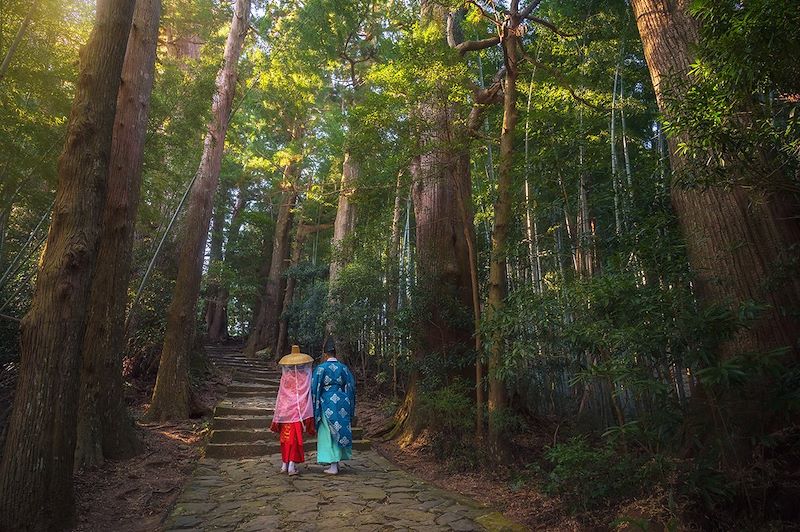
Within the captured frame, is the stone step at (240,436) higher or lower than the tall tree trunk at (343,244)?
lower

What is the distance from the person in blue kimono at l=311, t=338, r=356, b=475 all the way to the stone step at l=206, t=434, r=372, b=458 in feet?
3.96

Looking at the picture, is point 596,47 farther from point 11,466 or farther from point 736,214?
point 11,466

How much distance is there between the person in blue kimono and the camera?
15.7 feet

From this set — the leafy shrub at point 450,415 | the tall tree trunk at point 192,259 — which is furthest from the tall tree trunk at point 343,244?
the leafy shrub at point 450,415

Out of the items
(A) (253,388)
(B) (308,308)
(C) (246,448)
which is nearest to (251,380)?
(A) (253,388)

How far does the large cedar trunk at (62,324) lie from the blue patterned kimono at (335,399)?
2.21m

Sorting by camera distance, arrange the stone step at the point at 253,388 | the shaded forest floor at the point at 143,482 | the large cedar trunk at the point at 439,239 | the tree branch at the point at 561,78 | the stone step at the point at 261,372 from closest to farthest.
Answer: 1. the shaded forest floor at the point at 143,482
2. the tree branch at the point at 561,78
3. the large cedar trunk at the point at 439,239
4. the stone step at the point at 253,388
5. the stone step at the point at 261,372

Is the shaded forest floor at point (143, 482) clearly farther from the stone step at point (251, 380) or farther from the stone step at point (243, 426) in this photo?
the stone step at point (251, 380)

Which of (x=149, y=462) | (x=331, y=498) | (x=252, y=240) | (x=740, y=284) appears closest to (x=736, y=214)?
(x=740, y=284)

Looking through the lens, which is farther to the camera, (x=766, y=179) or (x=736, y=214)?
(x=736, y=214)

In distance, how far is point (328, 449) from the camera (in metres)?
4.83

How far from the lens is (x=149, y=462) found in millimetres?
5035

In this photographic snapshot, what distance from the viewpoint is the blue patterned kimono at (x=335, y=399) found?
15.7ft

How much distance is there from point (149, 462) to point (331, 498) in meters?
2.44
